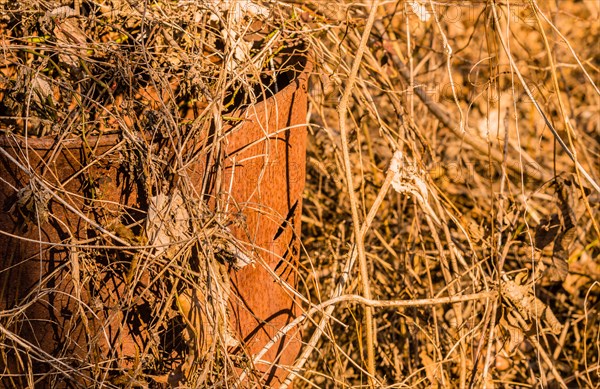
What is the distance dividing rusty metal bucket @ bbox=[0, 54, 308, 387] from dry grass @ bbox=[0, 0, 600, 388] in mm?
28

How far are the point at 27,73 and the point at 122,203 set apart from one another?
0.37 m

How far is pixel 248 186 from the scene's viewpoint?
61.6 inches

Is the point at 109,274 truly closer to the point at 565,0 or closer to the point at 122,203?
the point at 122,203

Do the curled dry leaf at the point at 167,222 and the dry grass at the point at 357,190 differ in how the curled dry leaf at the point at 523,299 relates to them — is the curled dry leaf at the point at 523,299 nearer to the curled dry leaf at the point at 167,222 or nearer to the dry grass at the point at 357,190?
the dry grass at the point at 357,190

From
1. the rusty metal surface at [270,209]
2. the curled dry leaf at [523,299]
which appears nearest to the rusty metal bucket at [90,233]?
the rusty metal surface at [270,209]

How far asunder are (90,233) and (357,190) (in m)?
1.46

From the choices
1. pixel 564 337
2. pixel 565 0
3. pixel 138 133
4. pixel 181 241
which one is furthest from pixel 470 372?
pixel 565 0

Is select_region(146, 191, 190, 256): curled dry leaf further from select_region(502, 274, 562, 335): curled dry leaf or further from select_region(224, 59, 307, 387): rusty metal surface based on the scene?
select_region(502, 274, 562, 335): curled dry leaf

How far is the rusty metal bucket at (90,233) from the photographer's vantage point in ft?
4.52

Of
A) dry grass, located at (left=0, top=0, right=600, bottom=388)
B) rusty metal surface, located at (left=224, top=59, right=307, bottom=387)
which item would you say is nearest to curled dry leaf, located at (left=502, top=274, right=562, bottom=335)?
dry grass, located at (left=0, top=0, right=600, bottom=388)

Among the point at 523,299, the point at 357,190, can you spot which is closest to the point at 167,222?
the point at 523,299

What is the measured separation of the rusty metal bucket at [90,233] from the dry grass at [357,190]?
28 millimetres

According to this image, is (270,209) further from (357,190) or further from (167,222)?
(357,190)

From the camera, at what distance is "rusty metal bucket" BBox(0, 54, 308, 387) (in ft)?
4.52
